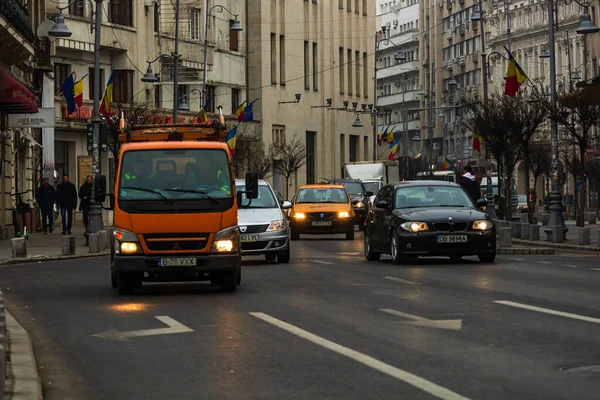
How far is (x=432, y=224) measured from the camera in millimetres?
27234

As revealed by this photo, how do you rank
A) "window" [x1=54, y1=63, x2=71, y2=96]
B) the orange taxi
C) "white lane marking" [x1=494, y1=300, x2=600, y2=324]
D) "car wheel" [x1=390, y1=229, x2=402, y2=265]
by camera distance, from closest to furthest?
"white lane marking" [x1=494, y1=300, x2=600, y2=324], "car wheel" [x1=390, y1=229, x2=402, y2=265], the orange taxi, "window" [x1=54, y1=63, x2=71, y2=96]

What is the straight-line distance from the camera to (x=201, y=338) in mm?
14016

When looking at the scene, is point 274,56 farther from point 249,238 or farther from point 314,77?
point 249,238

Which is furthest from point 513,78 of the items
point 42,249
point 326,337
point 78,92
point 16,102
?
point 326,337

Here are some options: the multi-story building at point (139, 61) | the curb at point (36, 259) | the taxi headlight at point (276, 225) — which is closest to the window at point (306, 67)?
the multi-story building at point (139, 61)

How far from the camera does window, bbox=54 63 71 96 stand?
6788 cm

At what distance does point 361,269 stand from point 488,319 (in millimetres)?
10969

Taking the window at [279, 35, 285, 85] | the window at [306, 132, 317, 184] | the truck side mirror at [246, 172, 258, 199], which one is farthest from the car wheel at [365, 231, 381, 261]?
the window at [306, 132, 317, 184]

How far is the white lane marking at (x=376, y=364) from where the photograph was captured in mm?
10133

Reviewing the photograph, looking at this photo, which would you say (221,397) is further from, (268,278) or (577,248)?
(577,248)

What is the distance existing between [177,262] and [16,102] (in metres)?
22.0

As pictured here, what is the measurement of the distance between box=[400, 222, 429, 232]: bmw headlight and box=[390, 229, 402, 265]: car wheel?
0.27 m

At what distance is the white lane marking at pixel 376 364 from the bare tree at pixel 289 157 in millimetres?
74718

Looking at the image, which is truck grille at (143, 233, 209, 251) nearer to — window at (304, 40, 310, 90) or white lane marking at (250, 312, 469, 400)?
white lane marking at (250, 312, 469, 400)
